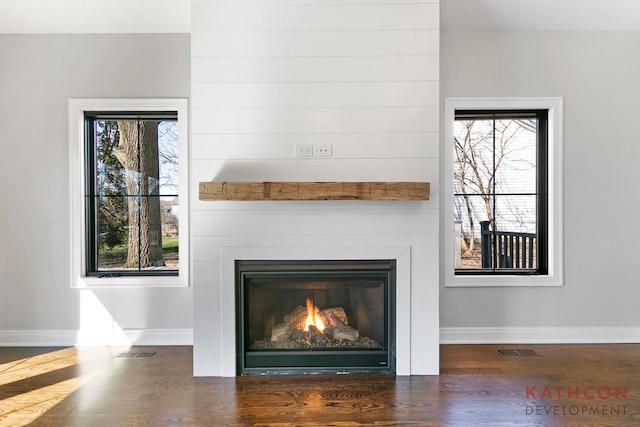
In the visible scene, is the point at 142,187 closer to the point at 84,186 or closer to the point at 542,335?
the point at 84,186

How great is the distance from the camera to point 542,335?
3.22m

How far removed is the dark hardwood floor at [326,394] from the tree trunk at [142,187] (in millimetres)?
825

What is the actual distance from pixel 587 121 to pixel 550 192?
0.61 m

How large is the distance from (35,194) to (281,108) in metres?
2.11

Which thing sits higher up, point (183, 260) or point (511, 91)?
Answer: point (511, 91)

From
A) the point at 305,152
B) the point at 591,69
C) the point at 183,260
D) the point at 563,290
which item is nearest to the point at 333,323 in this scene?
the point at 305,152

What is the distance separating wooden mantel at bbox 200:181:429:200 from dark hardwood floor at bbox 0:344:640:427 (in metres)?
1.11

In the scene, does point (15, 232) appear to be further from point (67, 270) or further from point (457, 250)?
point (457, 250)

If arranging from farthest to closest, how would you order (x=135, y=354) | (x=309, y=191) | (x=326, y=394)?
(x=135, y=354) < (x=309, y=191) < (x=326, y=394)

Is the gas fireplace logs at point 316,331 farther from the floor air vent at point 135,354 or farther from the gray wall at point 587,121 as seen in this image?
the gray wall at point 587,121

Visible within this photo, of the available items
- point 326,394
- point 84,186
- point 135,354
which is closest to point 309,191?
point 326,394

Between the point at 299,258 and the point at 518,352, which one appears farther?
the point at 518,352

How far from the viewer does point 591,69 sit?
3201 mm

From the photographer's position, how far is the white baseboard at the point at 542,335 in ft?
10.5
